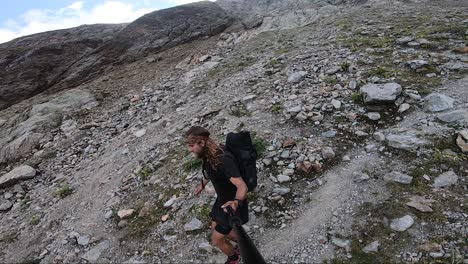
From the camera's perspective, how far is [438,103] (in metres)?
8.32

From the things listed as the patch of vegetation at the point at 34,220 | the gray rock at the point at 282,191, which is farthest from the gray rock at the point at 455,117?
the patch of vegetation at the point at 34,220

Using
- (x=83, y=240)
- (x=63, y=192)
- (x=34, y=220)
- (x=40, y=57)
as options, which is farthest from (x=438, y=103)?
(x=40, y=57)

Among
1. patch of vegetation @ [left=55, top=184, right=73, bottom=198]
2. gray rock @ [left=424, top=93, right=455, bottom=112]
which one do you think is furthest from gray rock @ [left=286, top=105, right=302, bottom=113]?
patch of vegetation @ [left=55, top=184, right=73, bottom=198]

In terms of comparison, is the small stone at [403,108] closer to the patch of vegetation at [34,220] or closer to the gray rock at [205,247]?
the gray rock at [205,247]

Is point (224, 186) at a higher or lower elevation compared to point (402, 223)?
higher

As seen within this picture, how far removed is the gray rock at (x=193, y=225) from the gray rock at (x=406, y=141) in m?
4.39

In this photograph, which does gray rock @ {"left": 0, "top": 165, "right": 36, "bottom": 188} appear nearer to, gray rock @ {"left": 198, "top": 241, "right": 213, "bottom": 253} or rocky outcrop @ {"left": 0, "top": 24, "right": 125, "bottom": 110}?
rocky outcrop @ {"left": 0, "top": 24, "right": 125, "bottom": 110}

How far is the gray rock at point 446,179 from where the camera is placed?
6325 mm

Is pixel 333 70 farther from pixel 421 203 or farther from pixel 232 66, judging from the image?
pixel 421 203

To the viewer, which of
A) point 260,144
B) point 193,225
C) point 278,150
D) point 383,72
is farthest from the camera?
point 383,72

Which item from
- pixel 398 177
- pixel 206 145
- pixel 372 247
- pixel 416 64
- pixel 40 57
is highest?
pixel 40 57

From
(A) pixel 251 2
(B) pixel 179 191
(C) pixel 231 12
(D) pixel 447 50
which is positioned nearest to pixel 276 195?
(B) pixel 179 191

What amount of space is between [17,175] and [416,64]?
478 inches

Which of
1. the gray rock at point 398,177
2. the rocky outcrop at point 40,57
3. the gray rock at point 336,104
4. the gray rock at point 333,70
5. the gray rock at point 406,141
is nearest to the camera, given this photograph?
the gray rock at point 398,177
